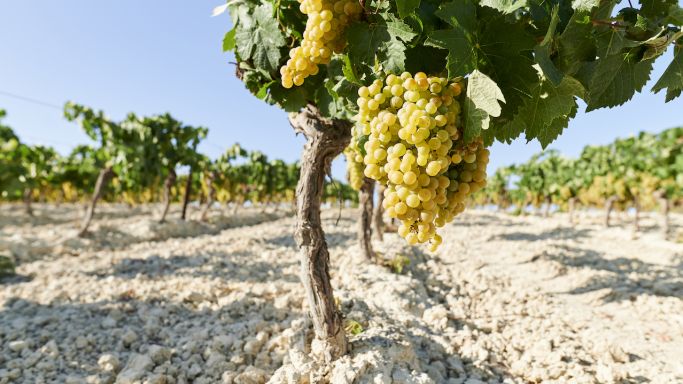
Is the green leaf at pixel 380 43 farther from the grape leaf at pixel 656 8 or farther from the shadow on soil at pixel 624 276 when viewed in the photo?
the shadow on soil at pixel 624 276

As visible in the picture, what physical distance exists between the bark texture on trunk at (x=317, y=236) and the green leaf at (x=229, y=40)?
2.81 ft

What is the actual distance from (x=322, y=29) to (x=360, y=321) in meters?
3.18

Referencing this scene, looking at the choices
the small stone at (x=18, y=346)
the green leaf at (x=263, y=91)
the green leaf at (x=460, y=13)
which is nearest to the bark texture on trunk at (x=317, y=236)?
the green leaf at (x=263, y=91)

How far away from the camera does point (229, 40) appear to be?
2.96m

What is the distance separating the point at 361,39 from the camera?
2.00 metres

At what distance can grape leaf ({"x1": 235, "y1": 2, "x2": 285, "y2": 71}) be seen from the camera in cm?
259

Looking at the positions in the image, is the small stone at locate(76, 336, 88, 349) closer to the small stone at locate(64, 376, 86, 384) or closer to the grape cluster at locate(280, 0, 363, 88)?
the small stone at locate(64, 376, 86, 384)

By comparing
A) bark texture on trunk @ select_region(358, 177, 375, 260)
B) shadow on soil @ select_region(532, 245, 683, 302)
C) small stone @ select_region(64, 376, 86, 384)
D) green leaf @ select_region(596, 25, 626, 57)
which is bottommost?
small stone @ select_region(64, 376, 86, 384)

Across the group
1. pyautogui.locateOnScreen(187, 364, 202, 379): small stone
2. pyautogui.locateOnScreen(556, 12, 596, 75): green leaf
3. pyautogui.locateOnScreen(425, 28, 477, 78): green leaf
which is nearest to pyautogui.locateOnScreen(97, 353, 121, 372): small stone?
pyautogui.locateOnScreen(187, 364, 202, 379): small stone

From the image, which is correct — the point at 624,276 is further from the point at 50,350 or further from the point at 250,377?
the point at 50,350

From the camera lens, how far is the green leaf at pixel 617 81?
77.0 inches

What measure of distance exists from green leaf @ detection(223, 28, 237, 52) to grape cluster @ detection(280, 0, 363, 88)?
1049 mm

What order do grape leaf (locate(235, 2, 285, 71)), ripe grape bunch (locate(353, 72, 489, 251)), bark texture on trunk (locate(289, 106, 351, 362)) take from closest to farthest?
ripe grape bunch (locate(353, 72, 489, 251))
grape leaf (locate(235, 2, 285, 71))
bark texture on trunk (locate(289, 106, 351, 362))

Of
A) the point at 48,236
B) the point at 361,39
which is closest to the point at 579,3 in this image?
the point at 361,39
